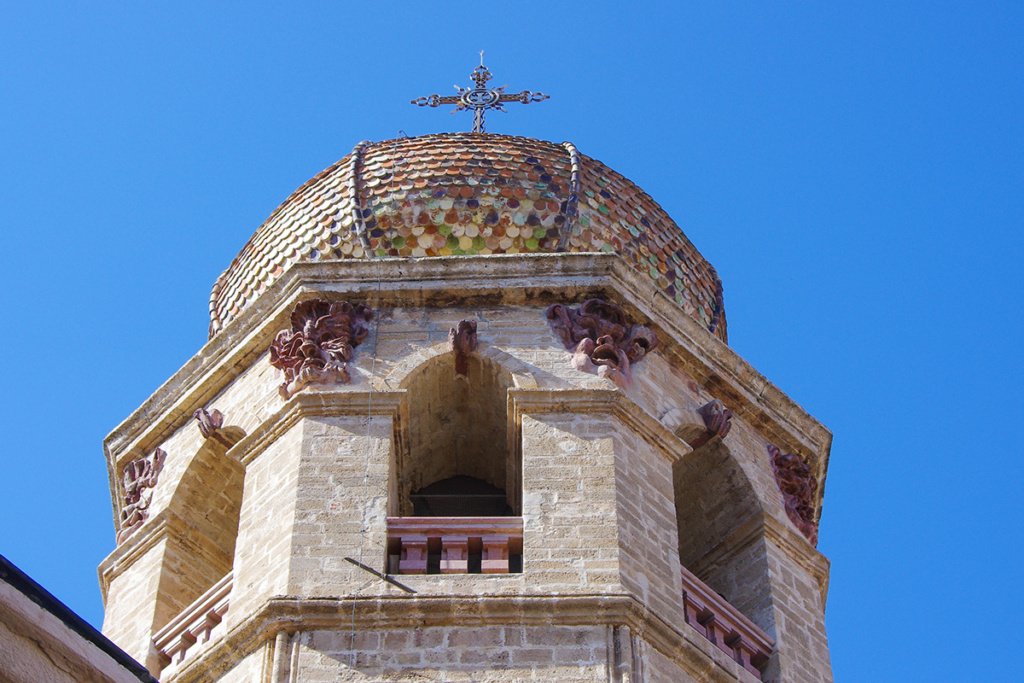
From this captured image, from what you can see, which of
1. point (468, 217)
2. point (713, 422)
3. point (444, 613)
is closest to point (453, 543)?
point (444, 613)

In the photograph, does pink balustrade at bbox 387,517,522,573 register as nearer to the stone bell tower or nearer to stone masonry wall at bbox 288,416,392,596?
the stone bell tower

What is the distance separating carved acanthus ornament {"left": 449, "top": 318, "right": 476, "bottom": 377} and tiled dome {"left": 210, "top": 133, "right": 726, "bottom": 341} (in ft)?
4.58

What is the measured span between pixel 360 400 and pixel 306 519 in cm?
119

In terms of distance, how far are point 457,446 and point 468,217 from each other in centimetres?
185

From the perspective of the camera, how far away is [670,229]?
1567 centimetres

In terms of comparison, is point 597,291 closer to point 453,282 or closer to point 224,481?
point 453,282

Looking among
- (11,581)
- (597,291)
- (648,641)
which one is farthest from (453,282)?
(11,581)

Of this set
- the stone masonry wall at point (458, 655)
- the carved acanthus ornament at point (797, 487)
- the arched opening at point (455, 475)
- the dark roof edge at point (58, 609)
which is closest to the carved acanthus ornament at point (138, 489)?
the arched opening at point (455, 475)

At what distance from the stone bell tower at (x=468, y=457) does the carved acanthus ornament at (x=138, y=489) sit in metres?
0.03

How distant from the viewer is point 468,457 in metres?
14.2

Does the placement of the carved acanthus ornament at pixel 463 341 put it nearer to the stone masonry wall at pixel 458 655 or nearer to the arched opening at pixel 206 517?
the arched opening at pixel 206 517

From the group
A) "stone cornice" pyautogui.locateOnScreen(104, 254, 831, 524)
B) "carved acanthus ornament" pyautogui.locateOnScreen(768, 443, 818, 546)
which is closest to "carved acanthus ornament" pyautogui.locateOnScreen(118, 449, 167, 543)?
"stone cornice" pyautogui.locateOnScreen(104, 254, 831, 524)

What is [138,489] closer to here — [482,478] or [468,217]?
[482,478]

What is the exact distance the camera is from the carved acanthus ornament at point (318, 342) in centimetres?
1302
